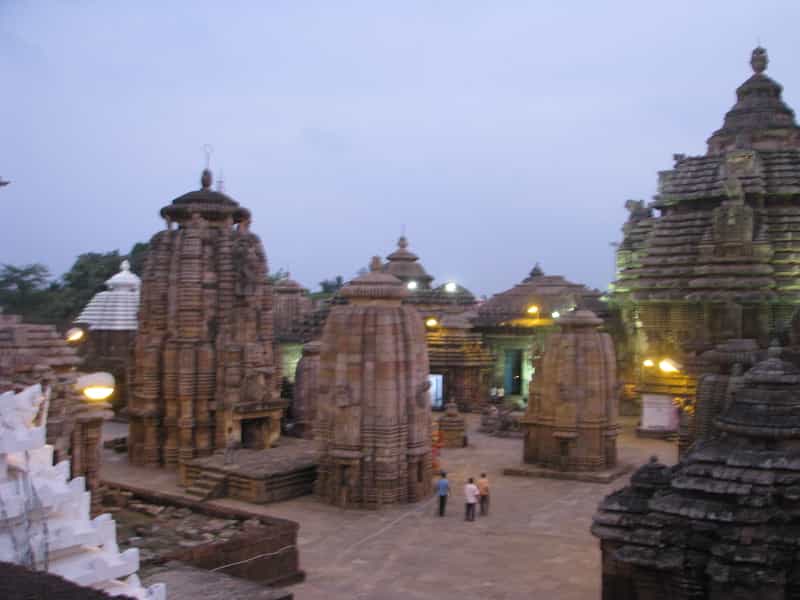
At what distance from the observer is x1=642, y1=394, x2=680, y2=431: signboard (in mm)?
29969

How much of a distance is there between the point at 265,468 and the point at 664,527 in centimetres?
1203

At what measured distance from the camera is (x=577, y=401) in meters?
23.1

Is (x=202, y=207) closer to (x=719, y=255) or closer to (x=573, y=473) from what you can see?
(x=573, y=473)

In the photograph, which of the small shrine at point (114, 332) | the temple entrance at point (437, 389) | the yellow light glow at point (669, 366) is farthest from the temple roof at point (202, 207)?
the yellow light glow at point (669, 366)

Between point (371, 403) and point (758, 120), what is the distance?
21716mm

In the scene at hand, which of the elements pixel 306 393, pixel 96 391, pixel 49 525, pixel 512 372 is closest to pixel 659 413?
pixel 512 372

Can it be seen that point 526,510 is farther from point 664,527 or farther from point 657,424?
point 657,424

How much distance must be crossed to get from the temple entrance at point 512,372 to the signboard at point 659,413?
1006 cm

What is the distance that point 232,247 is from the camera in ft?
83.8

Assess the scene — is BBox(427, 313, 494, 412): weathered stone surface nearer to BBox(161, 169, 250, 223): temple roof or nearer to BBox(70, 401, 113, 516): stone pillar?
BBox(161, 169, 250, 223): temple roof

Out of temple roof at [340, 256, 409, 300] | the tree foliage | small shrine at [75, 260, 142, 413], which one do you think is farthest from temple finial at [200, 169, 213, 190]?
the tree foliage

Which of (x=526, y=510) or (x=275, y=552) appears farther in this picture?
(x=526, y=510)

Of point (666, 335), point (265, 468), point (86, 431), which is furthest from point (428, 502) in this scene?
point (666, 335)

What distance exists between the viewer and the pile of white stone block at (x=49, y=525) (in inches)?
274
